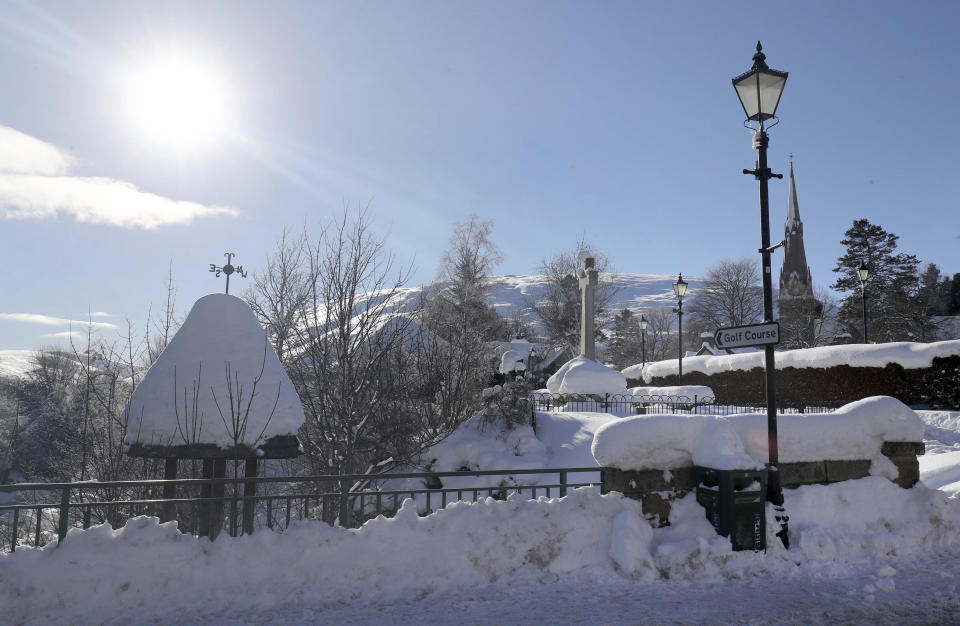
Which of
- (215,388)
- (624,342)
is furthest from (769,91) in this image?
(624,342)

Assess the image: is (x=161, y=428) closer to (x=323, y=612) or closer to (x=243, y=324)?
(x=243, y=324)

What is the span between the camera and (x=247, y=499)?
19.2 ft

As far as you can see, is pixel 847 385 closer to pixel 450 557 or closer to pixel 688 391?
pixel 688 391

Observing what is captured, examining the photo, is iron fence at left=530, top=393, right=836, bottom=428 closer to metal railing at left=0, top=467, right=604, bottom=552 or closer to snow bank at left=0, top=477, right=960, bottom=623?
metal railing at left=0, top=467, right=604, bottom=552

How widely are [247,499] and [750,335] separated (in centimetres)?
614

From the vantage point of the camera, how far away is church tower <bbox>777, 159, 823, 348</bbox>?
1929 inches

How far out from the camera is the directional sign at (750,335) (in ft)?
23.4

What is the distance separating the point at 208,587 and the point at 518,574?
2.88m

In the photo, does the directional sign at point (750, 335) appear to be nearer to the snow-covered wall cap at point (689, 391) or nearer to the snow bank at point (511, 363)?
the snow-covered wall cap at point (689, 391)

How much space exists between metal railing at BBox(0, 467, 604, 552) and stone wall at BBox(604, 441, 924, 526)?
14.2 inches

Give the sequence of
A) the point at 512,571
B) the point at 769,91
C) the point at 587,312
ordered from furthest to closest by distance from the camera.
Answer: the point at 587,312 < the point at 769,91 < the point at 512,571

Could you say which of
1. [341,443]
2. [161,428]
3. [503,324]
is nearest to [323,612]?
[161,428]

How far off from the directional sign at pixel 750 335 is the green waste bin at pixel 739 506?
1.57 meters

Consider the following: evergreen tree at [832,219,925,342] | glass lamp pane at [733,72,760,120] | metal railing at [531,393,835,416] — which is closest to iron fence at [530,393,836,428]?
metal railing at [531,393,835,416]
